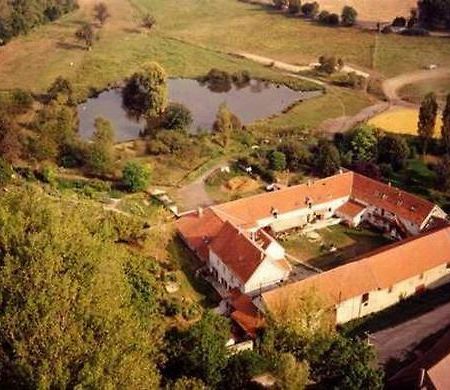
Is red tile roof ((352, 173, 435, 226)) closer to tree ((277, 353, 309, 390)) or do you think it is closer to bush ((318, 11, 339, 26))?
tree ((277, 353, 309, 390))

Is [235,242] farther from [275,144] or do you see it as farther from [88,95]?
[88,95]

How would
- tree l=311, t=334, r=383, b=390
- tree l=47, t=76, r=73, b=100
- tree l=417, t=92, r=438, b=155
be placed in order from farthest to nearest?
Result: tree l=47, t=76, r=73, b=100, tree l=417, t=92, r=438, b=155, tree l=311, t=334, r=383, b=390

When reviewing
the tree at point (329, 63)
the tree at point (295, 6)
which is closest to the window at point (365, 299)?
the tree at point (329, 63)

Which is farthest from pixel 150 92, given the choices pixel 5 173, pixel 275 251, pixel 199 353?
pixel 199 353

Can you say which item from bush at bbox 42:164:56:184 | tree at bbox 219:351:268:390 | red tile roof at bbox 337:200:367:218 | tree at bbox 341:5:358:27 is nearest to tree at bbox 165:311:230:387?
tree at bbox 219:351:268:390

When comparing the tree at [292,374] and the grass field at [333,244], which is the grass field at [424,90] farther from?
the tree at [292,374]

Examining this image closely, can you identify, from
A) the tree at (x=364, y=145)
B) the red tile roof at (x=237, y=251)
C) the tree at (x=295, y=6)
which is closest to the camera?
the red tile roof at (x=237, y=251)

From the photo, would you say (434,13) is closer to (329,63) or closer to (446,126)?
(329,63)
